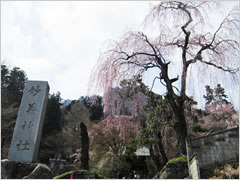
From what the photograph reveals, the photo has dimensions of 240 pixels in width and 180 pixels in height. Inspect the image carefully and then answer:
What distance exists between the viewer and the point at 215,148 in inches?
221

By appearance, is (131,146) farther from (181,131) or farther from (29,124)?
(29,124)

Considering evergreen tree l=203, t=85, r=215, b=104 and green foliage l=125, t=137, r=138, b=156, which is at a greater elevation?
evergreen tree l=203, t=85, r=215, b=104

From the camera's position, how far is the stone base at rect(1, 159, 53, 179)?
574 cm

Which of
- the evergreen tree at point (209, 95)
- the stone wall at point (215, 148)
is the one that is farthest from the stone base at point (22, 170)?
the evergreen tree at point (209, 95)

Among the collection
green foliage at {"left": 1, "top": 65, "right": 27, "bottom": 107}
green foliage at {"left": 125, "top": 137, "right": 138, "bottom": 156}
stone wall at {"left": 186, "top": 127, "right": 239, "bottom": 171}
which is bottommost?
stone wall at {"left": 186, "top": 127, "right": 239, "bottom": 171}

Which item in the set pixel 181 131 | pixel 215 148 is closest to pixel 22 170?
pixel 181 131

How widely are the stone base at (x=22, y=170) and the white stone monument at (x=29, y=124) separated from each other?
1.07ft

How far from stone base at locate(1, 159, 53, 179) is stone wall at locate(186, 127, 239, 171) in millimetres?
4443

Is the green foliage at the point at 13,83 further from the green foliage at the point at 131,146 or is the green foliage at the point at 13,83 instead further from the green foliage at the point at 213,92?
the green foliage at the point at 213,92

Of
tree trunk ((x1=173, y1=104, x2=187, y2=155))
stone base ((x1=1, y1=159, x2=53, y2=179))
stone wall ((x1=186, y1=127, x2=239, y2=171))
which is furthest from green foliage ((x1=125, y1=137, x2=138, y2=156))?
stone base ((x1=1, y1=159, x2=53, y2=179))

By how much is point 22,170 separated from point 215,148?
5968 millimetres

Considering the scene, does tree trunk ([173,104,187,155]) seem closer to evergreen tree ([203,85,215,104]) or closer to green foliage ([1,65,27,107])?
evergreen tree ([203,85,215,104])

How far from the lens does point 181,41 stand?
21.8ft

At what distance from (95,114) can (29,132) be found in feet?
51.5
